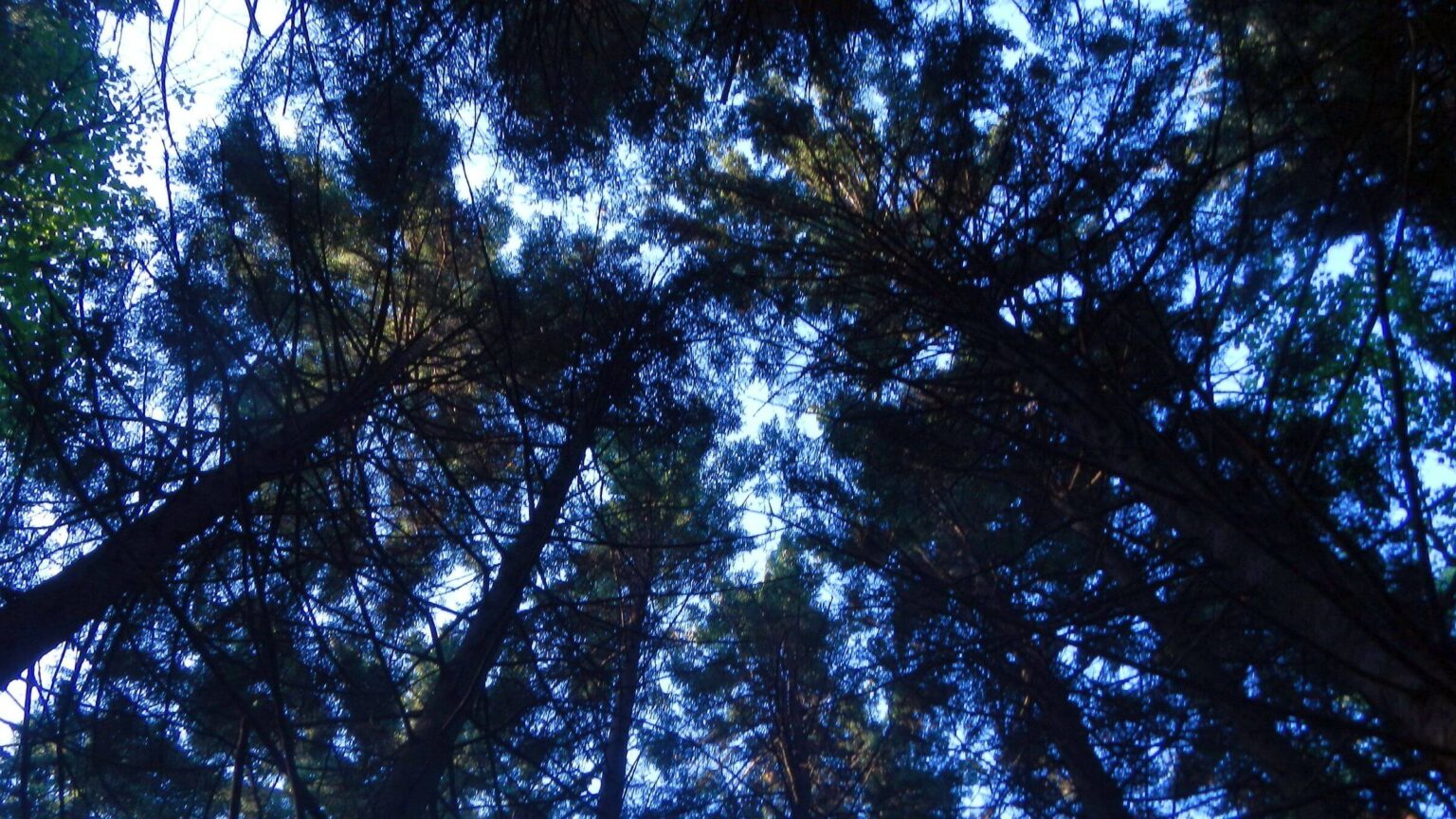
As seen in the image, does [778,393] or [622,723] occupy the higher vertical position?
[778,393]

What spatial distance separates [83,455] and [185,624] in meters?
4.49

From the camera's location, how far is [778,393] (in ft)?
21.7

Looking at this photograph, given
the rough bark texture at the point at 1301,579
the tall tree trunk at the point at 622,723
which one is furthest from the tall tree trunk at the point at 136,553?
the rough bark texture at the point at 1301,579

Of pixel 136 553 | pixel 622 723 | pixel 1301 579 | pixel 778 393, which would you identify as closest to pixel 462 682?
pixel 136 553

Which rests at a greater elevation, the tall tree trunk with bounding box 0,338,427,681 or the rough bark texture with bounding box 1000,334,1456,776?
the tall tree trunk with bounding box 0,338,427,681

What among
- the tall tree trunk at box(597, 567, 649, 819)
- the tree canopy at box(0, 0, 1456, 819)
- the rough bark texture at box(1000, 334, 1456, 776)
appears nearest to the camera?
the rough bark texture at box(1000, 334, 1456, 776)

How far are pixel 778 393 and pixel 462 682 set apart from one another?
3.79 meters

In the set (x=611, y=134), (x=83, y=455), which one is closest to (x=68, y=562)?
(x=83, y=455)

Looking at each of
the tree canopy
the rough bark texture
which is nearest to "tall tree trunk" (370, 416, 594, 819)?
the tree canopy

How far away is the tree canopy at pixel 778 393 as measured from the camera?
3488mm

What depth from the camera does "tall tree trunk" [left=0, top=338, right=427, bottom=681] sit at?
384 cm

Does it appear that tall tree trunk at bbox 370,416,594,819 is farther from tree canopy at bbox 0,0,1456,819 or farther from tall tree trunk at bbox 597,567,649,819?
tall tree trunk at bbox 597,567,649,819

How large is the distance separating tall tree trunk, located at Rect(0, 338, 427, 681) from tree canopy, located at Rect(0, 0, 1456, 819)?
0.02m

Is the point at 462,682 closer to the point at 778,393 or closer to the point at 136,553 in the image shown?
the point at 136,553
